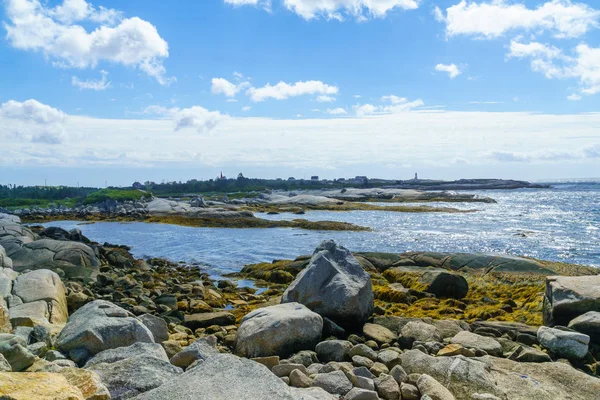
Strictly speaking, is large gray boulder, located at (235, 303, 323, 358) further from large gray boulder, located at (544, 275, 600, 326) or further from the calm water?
the calm water

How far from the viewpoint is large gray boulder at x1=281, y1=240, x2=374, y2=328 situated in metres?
10.4

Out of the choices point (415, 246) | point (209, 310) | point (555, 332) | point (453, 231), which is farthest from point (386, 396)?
point (453, 231)

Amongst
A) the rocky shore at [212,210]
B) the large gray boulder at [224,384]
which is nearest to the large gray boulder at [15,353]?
the large gray boulder at [224,384]

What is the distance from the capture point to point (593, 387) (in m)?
6.70

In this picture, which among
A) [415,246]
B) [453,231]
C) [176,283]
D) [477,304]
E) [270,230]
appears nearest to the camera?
[477,304]

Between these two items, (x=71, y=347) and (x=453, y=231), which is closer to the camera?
(x=71, y=347)

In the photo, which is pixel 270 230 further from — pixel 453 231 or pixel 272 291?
pixel 272 291

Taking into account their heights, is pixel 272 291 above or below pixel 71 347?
below

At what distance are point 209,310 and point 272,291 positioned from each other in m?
3.61

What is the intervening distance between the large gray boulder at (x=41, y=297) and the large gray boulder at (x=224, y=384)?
5.54 meters

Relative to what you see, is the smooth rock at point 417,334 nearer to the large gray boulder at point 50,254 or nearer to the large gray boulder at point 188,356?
the large gray boulder at point 188,356

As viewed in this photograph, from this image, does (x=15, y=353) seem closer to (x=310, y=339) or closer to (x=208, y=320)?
(x=310, y=339)

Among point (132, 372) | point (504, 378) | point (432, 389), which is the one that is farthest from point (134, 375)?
point (504, 378)

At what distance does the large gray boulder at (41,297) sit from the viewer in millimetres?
9453
